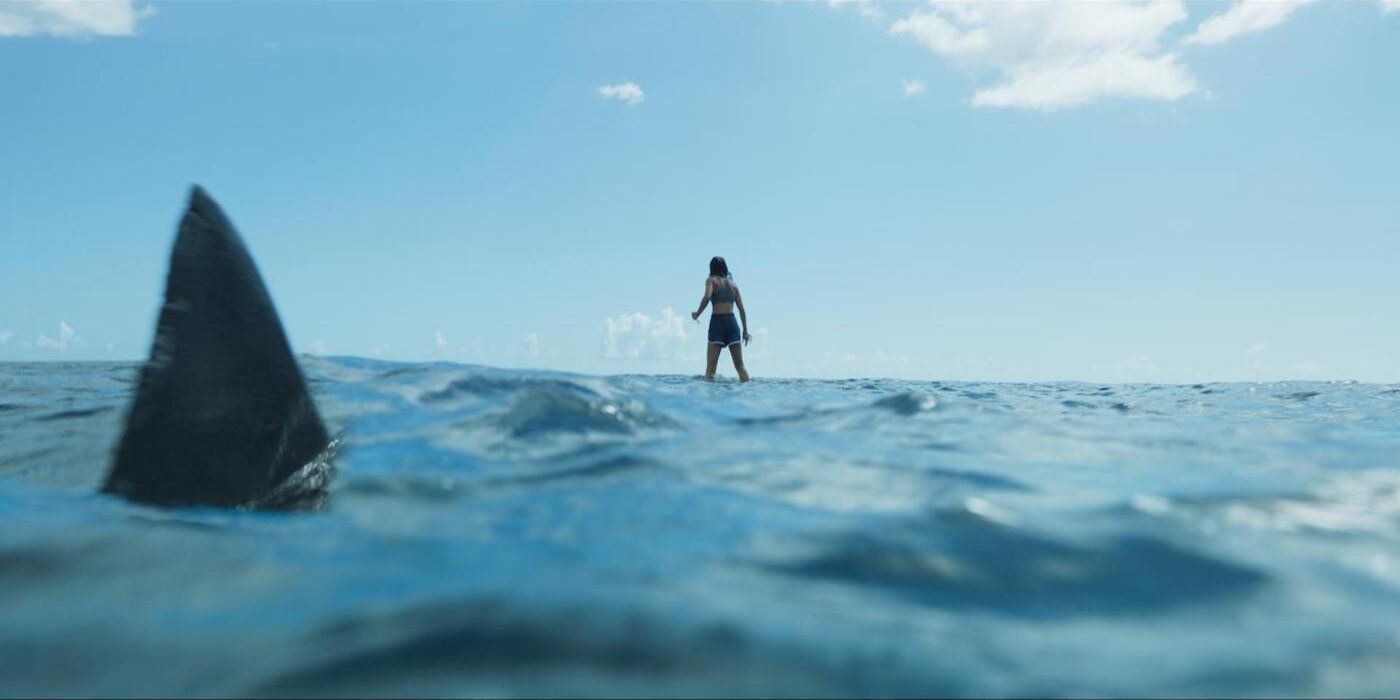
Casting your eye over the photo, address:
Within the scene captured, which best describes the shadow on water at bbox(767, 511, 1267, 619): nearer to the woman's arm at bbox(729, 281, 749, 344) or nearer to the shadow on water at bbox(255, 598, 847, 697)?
the shadow on water at bbox(255, 598, 847, 697)

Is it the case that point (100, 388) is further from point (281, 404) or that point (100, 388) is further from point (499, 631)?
point (499, 631)

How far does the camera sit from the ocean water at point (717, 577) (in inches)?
82.7

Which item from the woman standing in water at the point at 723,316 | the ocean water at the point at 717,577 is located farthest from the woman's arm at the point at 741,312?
the ocean water at the point at 717,577

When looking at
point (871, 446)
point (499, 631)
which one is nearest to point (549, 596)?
point (499, 631)

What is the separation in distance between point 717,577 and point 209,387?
2.41m

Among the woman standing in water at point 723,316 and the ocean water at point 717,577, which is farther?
the woman standing in water at point 723,316

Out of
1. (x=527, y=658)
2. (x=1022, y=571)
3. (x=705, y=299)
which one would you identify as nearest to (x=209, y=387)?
(x=527, y=658)

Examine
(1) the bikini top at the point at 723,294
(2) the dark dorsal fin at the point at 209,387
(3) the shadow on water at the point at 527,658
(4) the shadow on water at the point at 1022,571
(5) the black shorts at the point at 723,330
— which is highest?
(1) the bikini top at the point at 723,294

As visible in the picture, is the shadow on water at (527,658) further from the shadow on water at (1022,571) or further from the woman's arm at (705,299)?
the woman's arm at (705,299)

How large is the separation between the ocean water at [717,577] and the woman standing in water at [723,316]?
11.7 meters

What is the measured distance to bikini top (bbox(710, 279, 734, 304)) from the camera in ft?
55.0

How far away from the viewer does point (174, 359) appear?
3.61 metres

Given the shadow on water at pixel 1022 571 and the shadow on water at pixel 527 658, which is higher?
the shadow on water at pixel 1022 571

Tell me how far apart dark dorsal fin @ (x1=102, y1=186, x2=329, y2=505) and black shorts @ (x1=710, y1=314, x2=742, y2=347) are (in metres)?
13.0
